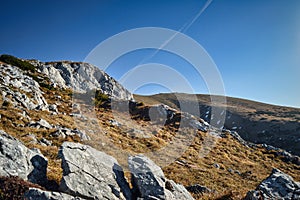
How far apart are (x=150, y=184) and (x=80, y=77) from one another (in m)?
67.8

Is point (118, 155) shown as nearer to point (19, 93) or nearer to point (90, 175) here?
point (90, 175)

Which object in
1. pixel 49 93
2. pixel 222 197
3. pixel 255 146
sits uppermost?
pixel 49 93

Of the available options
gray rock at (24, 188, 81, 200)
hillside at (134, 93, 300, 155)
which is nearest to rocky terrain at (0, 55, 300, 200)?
gray rock at (24, 188, 81, 200)

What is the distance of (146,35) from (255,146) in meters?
34.9

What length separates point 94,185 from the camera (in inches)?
332

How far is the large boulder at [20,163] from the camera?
26.6 ft

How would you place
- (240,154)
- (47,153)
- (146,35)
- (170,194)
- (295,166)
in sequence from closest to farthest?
(170,194), (47,153), (146,35), (295,166), (240,154)

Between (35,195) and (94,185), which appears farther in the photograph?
(94,185)

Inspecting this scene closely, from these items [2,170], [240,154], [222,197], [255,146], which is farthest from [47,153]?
[255,146]

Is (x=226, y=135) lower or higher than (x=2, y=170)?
higher

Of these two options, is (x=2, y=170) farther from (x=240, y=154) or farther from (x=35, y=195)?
(x=240, y=154)


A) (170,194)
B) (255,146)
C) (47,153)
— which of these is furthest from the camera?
(255,146)

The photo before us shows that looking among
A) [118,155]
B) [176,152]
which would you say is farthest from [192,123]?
[118,155]

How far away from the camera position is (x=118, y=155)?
21.7 meters
